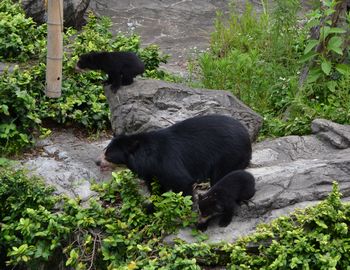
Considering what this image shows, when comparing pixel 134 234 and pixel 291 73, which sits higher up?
pixel 291 73

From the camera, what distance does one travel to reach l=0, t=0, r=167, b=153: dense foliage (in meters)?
8.78

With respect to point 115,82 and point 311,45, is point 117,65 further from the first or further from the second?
point 311,45

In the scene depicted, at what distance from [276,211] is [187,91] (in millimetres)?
2438

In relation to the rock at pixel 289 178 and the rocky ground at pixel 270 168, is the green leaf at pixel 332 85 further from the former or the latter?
the rock at pixel 289 178

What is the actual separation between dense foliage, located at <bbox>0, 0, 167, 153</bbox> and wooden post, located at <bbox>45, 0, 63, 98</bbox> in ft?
0.99

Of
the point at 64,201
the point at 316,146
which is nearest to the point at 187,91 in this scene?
the point at 316,146

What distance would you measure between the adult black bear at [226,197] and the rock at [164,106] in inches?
70.4

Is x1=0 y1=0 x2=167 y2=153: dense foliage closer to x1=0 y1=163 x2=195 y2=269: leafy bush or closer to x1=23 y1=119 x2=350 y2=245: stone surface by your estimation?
x1=23 y1=119 x2=350 y2=245: stone surface

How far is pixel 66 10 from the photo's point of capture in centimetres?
1322

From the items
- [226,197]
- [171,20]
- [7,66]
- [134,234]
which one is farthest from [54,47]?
[171,20]

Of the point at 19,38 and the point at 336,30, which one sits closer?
the point at 336,30

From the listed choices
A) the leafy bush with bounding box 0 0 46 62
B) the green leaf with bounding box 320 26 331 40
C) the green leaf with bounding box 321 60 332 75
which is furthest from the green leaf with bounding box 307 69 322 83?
the leafy bush with bounding box 0 0 46 62

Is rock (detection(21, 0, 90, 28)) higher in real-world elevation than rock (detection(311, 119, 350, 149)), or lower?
lower

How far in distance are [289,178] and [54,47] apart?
3445 mm
